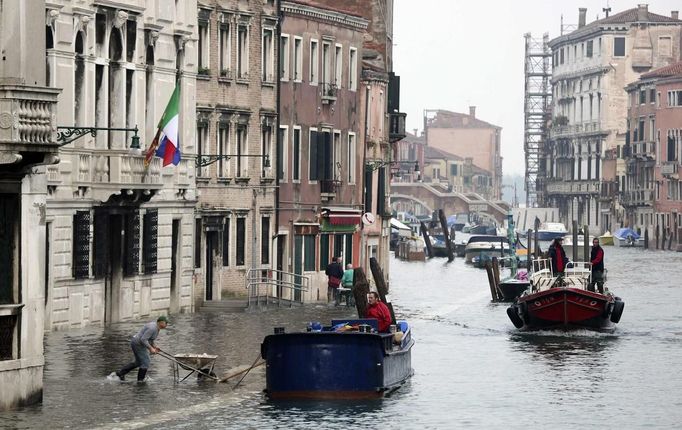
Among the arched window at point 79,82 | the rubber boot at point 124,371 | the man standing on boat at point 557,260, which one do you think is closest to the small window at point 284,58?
the man standing on boat at point 557,260

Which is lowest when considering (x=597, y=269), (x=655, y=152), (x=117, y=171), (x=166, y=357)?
(x=166, y=357)

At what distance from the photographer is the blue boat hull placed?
94.9 ft

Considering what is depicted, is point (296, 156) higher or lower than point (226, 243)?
higher

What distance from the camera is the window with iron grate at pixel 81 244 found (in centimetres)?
4062

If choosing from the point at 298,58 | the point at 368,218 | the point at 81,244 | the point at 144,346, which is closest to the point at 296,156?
the point at 298,58

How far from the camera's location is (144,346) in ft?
101

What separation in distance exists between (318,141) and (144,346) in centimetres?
2994

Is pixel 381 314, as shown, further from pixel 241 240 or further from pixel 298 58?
pixel 298 58

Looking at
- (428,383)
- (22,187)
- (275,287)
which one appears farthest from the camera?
(275,287)

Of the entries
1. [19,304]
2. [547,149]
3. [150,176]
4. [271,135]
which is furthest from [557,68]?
[19,304]

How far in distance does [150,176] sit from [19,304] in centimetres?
1686

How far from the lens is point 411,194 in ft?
637

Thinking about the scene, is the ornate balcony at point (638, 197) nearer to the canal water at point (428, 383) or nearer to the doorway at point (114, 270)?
the canal water at point (428, 383)

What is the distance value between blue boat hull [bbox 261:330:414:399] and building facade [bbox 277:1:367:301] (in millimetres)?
27682
